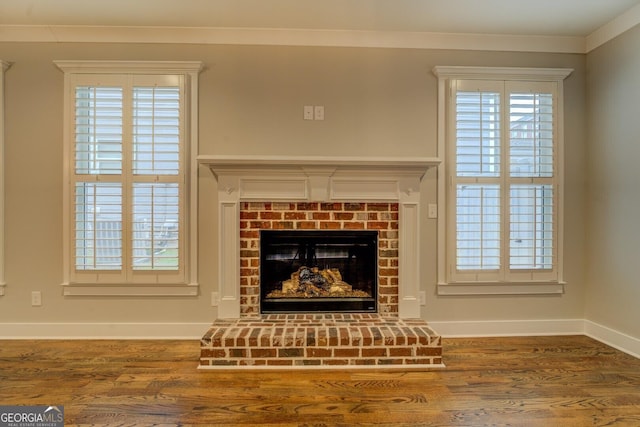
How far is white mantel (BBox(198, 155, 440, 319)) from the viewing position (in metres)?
2.80

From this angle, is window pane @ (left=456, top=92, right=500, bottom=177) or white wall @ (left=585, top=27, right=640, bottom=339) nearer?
white wall @ (left=585, top=27, right=640, bottom=339)

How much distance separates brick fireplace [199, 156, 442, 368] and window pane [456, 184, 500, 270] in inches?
15.2

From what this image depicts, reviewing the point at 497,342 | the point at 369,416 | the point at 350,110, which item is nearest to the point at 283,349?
the point at 369,416

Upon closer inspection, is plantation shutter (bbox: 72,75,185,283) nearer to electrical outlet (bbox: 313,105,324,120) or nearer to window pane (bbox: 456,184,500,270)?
electrical outlet (bbox: 313,105,324,120)

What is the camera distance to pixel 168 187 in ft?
9.57

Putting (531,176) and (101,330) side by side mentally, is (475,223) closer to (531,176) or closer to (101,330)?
(531,176)

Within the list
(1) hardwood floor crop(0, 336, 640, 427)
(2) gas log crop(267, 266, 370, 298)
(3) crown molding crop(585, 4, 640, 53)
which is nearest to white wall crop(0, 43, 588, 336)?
(3) crown molding crop(585, 4, 640, 53)

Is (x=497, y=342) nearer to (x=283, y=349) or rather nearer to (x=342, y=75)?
(x=283, y=349)

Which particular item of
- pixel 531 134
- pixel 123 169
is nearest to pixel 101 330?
pixel 123 169

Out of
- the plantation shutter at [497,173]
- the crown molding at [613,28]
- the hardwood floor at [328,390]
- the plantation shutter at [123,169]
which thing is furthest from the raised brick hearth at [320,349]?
the crown molding at [613,28]

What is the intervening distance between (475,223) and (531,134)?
0.88 m

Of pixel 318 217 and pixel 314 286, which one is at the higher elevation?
pixel 318 217

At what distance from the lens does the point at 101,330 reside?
2.93 m

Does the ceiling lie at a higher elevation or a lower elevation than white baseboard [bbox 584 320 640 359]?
higher
